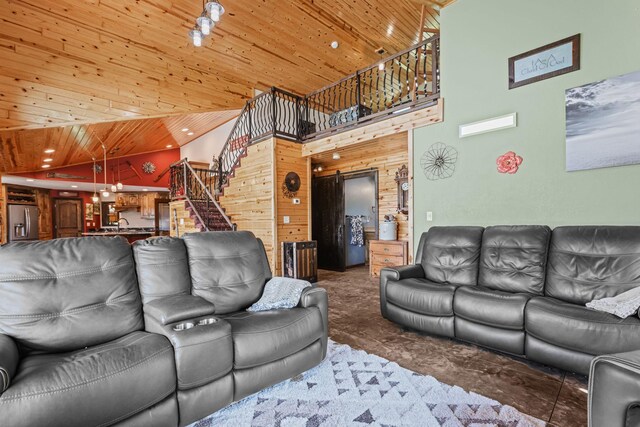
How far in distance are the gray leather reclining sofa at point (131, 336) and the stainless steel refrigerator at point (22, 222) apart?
34.9 feet

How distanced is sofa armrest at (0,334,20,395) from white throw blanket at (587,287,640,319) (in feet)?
10.7

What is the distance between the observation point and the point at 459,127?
3.95 meters

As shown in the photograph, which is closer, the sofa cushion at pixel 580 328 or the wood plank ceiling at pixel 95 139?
the sofa cushion at pixel 580 328

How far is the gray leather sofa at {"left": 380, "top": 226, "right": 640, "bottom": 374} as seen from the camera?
2027 millimetres

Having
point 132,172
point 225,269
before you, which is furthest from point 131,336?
point 132,172

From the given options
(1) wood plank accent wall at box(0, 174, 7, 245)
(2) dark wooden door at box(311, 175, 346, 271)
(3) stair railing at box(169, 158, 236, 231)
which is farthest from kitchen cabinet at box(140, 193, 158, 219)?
(2) dark wooden door at box(311, 175, 346, 271)

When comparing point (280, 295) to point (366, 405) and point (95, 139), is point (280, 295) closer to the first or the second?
point (366, 405)

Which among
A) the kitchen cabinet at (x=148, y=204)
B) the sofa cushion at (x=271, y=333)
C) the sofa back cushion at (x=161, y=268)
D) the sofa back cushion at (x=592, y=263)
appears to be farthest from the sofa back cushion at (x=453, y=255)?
the kitchen cabinet at (x=148, y=204)

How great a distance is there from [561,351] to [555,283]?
27.8 inches

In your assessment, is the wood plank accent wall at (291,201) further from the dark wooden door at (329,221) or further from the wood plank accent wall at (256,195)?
the dark wooden door at (329,221)

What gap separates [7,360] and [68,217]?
12697 mm

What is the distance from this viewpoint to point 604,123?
2934 mm

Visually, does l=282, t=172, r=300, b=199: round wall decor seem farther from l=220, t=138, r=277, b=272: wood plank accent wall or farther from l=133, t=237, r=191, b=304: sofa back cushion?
l=133, t=237, r=191, b=304: sofa back cushion

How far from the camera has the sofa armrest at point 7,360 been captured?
3.81 feet
